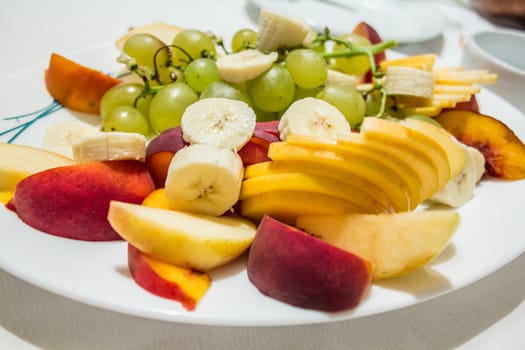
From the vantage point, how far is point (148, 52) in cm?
110

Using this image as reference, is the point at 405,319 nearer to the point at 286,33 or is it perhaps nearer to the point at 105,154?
the point at 105,154

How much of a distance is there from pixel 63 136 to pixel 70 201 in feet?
0.93

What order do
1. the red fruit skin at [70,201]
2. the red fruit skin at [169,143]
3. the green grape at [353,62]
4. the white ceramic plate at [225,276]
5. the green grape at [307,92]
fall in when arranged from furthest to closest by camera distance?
the green grape at [353,62]
the green grape at [307,92]
the red fruit skin at [169,143]
the red fruit skin at [70,201]
the white ceramic plate at [225,276]

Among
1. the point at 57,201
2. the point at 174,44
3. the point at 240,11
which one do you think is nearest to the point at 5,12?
the point at 240,11

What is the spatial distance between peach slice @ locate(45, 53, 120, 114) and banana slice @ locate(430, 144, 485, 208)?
0.75 metres

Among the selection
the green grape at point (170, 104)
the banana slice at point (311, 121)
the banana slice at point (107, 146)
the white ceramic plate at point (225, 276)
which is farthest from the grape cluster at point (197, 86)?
the white ceramic plate at point (225, 276)

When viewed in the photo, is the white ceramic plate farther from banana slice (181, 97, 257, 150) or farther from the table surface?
banana slice (181, 97, 257, 150)

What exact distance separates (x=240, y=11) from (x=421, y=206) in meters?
1.40

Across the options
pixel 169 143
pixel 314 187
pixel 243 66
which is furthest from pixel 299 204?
pixel 243 66

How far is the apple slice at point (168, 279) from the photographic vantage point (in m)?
0.62

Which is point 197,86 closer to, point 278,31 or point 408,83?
point 278,31

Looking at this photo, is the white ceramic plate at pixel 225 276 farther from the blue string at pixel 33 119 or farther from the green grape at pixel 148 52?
the green grape at pixel 148 52

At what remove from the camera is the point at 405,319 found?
74cm

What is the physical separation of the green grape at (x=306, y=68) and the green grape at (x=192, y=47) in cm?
20
